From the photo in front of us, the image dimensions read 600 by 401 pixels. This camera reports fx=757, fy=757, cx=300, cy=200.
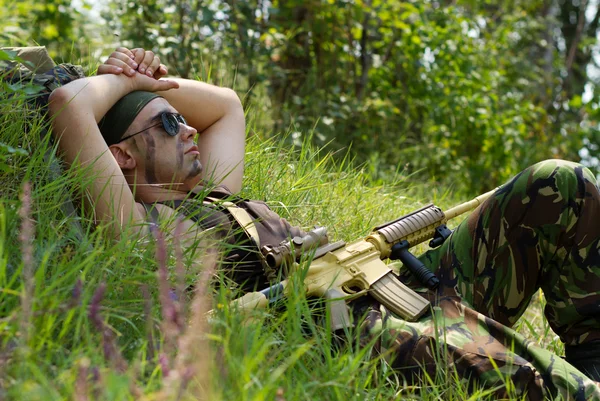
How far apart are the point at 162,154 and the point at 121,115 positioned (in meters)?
0.23

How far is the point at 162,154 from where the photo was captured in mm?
2830

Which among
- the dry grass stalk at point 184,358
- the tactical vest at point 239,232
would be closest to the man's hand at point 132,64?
the tactical vest at point 239,232

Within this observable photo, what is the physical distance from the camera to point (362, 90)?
22.1 ft

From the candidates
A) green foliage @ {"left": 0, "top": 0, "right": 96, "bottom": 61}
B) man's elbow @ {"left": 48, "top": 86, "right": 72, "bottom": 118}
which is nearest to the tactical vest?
man's elbow @ {"left": 48, "top": 86, "right": 72, "bottom": 118}

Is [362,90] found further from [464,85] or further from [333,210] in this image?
[333,210]

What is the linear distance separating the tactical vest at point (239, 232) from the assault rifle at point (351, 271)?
0.08 metres

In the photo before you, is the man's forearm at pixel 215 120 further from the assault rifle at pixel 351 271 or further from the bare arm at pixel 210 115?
the assault rifle at pixel 351 271

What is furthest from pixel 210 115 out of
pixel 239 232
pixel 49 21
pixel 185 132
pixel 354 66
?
pixel 49 21

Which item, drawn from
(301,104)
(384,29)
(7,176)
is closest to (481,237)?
(7,176)

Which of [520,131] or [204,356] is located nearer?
[204,356]

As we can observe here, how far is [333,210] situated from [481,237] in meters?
1.22

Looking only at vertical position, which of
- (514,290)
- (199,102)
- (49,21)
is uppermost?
(199,102)

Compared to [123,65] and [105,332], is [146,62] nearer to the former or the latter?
[123,65]

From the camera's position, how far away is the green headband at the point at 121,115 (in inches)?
113
